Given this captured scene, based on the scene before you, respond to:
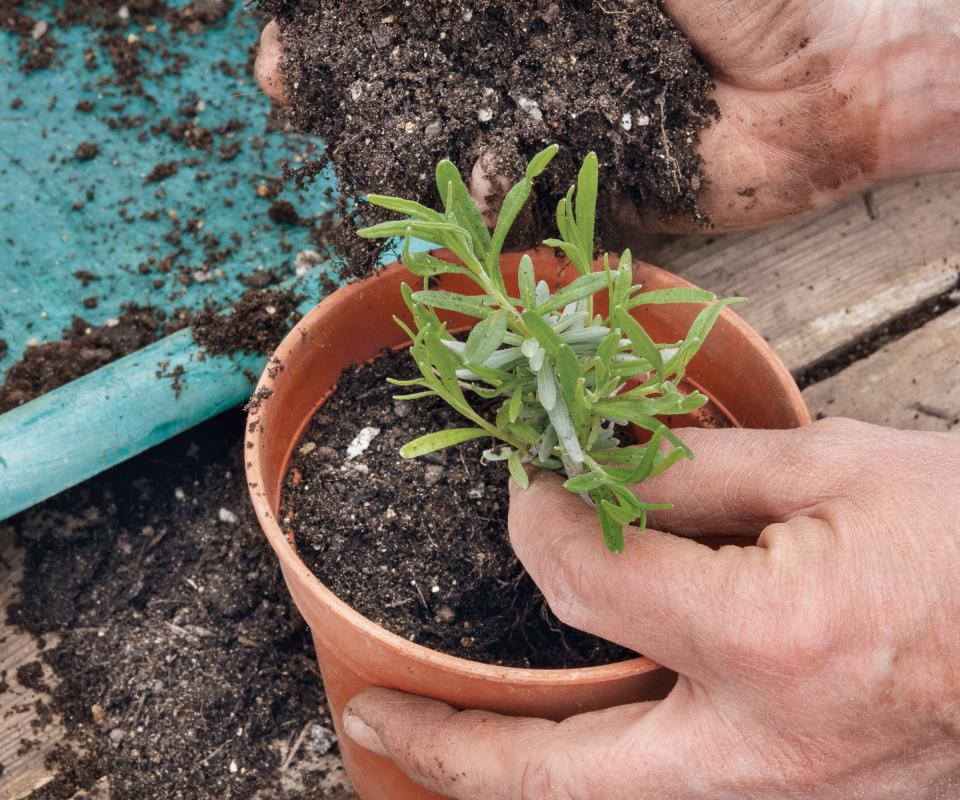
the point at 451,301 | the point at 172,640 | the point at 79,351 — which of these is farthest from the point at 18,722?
the point at 451,301

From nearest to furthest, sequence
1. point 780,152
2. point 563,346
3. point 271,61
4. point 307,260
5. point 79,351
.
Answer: point 563,346, point 271,61, point 780,152, point 79,351, point 307,260

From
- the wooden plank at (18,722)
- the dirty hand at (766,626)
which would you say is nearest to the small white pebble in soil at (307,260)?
the wooden plank at (18,722)

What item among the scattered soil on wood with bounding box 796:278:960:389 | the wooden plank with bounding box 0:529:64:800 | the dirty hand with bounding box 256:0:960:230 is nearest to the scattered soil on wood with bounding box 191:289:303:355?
the dirty hand with bounding box 256:0:960:230

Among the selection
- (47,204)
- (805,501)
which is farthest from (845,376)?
(47,204)

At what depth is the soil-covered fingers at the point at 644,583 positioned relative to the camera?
0.82 meters

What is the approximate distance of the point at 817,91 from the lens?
125cm

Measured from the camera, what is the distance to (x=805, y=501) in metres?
0.89

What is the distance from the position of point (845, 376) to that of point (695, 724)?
0.95 metres

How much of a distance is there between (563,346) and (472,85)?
0.49 m

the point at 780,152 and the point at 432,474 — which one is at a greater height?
the point at 780,152

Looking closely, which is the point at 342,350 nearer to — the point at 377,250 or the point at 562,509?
the point at 377,250

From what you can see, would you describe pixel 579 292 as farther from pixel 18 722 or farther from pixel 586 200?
pixel 18 722

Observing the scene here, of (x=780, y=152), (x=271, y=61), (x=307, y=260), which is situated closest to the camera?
(x=271, y=61)

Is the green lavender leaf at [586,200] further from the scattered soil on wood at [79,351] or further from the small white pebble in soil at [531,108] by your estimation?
the scattered soil on wood at [79,351]
